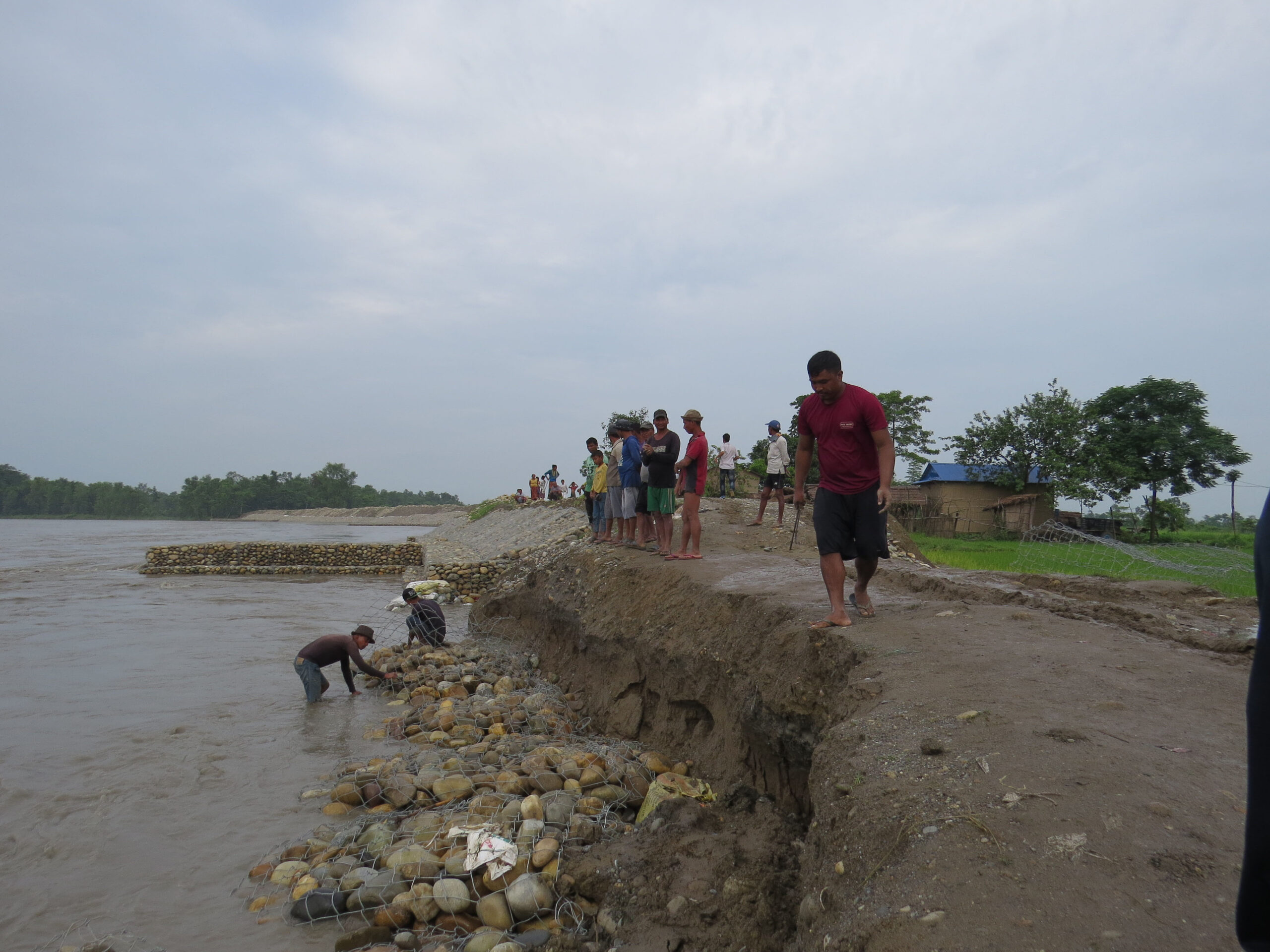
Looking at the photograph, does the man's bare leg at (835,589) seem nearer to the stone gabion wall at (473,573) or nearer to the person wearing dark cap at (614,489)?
the person wearing dark cap at (614,489)

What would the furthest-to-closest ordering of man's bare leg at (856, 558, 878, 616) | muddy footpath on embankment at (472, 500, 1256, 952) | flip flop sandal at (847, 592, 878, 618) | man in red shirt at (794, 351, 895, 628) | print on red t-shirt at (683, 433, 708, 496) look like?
print on red t-shirt at (683, 433, 708, 496) → flip flop sandal at (847, 592, 878, 618) → man's bare leg at (856, 558, 878, 616) → man in red shirt at (794, 351, 895, 628) → muddy footpath on embankment at (472, 500, 1256, 952)

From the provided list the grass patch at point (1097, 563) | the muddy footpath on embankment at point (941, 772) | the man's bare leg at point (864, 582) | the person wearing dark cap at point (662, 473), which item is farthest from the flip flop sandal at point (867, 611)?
the grass patch at point (1097, 563)

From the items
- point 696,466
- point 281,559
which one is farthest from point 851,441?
point 281,559

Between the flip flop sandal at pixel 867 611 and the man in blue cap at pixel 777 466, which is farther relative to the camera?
the man in blue cap at pixel 777 466

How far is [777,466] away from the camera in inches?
458

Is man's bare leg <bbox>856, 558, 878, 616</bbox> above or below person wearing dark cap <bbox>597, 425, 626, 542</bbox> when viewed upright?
below

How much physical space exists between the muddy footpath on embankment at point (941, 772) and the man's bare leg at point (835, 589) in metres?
0.11

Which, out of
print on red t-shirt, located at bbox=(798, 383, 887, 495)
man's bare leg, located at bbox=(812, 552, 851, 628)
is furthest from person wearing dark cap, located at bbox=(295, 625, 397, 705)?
print on red t-shirt, located at bbox=(798, 383, 887, 495)

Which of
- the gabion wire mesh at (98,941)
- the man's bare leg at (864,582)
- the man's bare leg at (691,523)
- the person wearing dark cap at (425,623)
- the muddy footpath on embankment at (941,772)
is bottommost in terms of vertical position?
the gabion wire mesh at (98,941)

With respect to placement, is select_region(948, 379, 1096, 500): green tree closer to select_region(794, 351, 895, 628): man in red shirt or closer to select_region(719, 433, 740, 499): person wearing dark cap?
select_region(719, 433, 740, 499): person wearing dark cap

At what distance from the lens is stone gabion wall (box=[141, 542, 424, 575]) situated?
2336 centimetres

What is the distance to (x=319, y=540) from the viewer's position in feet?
128

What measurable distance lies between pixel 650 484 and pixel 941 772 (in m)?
5.95

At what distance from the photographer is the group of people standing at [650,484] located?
7.84 m
